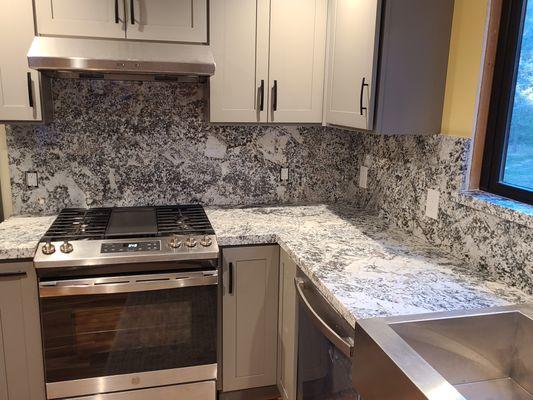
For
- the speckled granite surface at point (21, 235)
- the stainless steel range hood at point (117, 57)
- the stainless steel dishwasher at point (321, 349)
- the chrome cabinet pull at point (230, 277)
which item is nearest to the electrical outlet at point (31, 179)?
the speckled granite surface at point (21, 235)

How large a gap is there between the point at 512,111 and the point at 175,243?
1446 millimetres

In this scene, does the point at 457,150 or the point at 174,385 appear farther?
the point at 174,385

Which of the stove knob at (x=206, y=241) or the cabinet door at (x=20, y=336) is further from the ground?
the stove knob at (x=206, y=241)

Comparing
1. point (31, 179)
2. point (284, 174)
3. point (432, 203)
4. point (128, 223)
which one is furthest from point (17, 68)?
point (432, 203)

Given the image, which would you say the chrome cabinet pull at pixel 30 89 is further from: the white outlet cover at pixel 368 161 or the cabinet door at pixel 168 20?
the white outlet cover at pixel 368 161

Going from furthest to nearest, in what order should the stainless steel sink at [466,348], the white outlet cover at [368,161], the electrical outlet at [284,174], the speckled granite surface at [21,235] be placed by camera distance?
the electrical outlet at [284,174], the white outlet cover at [368,161], the speckled granite surface at [21,235], the stainless steel sink at [466,348]

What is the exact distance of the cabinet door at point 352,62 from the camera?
193 cm

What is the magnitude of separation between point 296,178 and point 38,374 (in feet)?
5.43

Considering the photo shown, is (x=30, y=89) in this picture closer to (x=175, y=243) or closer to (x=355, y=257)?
(x=175, y=243)

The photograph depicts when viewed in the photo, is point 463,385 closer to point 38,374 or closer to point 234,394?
point 234,394

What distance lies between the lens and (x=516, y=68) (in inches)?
67.5

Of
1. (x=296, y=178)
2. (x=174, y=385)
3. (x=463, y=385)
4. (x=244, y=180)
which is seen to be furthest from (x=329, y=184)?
(x=463, y=385)

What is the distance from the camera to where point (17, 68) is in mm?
2068

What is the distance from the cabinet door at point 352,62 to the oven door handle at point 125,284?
96 cm
